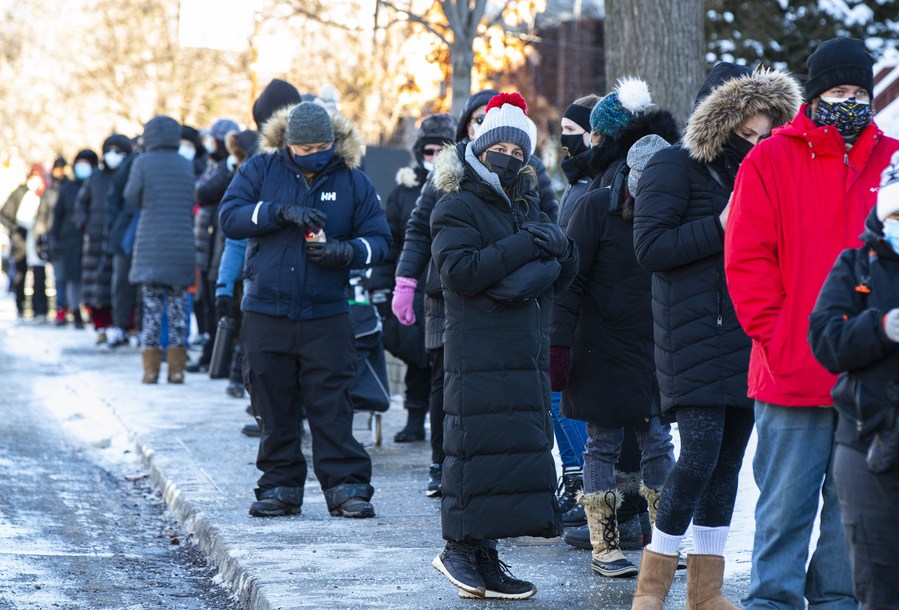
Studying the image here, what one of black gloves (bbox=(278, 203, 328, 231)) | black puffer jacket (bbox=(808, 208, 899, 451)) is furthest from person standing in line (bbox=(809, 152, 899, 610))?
black gloves (bbox=(278, 203, 328, 231))

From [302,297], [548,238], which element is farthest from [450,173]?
[302,297]

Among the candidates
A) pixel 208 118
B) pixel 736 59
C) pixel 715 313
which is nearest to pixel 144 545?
pixel 715 313

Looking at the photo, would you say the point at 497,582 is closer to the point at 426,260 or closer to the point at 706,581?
the point at 706,581

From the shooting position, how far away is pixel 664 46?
945cm

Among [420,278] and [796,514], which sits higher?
[420,278]

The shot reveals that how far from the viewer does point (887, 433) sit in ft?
11.6

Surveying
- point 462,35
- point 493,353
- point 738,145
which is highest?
point 462,35

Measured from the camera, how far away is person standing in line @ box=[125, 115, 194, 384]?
12617 millimetres

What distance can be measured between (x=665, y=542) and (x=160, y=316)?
339 inches

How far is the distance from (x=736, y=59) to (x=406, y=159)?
22.3 feet

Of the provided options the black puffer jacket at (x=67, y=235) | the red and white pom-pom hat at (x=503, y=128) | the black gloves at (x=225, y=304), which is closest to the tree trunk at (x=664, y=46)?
the black gloves at (x=225, y=304)

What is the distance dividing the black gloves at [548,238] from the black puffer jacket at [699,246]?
13.0 inches

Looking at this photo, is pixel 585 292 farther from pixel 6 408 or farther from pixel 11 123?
pixel 11 123

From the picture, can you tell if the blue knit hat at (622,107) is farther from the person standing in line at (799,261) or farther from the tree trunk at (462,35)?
the tree trunk at (462,35)
